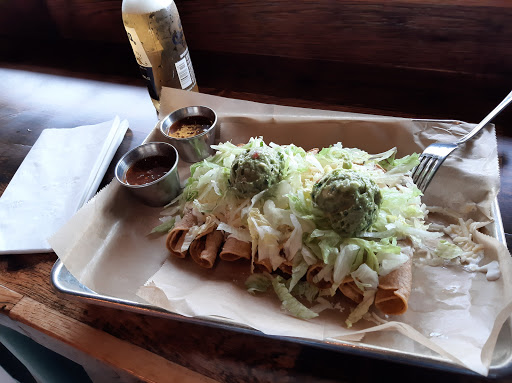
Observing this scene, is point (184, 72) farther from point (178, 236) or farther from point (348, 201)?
point (348, 201)

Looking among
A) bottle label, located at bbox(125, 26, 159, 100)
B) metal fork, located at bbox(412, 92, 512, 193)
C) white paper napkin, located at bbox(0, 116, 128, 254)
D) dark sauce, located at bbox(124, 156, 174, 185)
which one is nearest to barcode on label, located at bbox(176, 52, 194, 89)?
bottle label, located at bbox(125, 26, 159, 100)

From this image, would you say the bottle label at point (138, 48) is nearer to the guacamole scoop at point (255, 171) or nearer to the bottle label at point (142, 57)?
the bottle label at point (142, 57)

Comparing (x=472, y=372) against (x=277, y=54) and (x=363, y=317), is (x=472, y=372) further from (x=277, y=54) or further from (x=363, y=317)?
(x=277, y=54)

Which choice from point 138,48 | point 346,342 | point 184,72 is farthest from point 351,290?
point 138,48

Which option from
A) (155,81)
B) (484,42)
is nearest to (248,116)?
(155,81)

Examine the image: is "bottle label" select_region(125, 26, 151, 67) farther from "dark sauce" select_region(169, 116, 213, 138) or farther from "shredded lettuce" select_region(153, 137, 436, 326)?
"shredded lettuce" select_region(153, 137, 436, 326)

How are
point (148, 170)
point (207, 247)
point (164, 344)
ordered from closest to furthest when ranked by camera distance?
point (164, 344) → point (207, 247) → point (148, 170)
